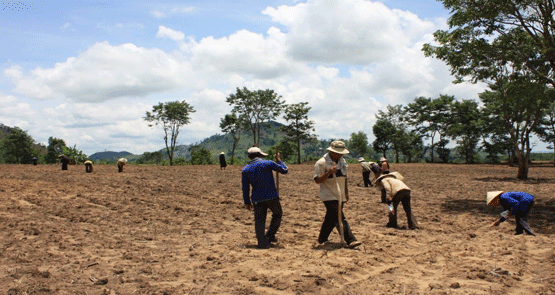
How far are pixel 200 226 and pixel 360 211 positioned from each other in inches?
191

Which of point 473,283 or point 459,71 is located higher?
point 459,71

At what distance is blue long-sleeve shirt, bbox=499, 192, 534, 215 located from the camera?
25.1 ft

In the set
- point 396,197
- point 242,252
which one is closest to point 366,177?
point 396,197

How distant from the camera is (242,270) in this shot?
17.8 ft

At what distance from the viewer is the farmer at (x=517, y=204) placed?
767cm

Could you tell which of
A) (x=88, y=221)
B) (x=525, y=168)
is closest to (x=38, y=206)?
(x=88, y=221)

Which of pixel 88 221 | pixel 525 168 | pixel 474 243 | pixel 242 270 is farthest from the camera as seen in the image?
pixel 525 168

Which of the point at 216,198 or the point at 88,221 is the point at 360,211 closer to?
the point at 216,198

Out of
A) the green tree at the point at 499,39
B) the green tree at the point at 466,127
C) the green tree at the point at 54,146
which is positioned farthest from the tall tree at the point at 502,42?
the green tree at the point at 54,146

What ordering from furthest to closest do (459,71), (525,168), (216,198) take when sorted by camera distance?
(525,168)
(459,71)
(216,198)

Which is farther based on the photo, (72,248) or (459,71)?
(459,71)

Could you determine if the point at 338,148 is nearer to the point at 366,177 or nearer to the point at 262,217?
the point at 262,217

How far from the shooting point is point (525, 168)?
23484mm

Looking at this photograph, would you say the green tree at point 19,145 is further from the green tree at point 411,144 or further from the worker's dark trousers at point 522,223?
the worker's dark trousers at point 522,223
